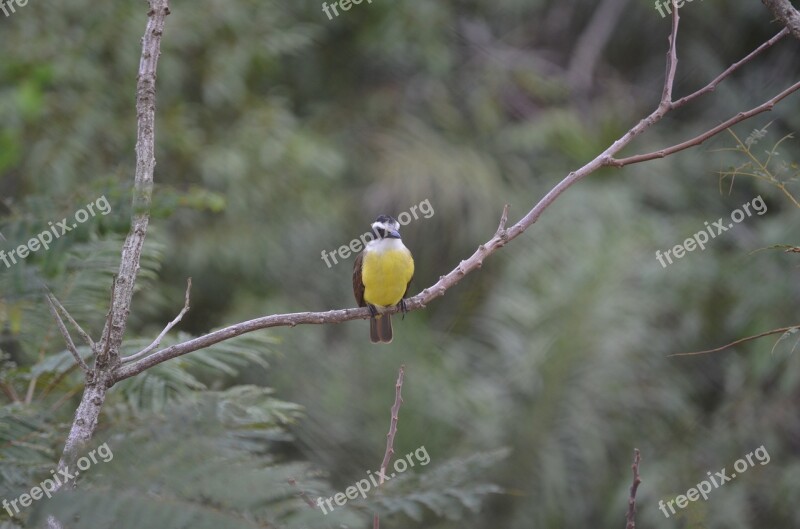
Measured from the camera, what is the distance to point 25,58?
6.91 metres

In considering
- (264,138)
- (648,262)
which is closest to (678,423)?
(648,262)

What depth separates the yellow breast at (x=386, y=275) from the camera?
4.58 meters

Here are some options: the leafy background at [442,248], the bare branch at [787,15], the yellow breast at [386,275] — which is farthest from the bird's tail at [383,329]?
the bare branch at [787,15]

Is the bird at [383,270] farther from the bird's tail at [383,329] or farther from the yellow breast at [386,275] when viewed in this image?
the bird's tail at [383,329]

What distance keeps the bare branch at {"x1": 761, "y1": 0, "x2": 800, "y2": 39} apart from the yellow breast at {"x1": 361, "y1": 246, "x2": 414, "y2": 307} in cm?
233

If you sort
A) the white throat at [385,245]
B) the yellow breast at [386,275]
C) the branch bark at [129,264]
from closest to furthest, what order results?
1. the branch bark at [129,264]
2. the yellow breast at [386,275]
3. the white throat at [385,245]

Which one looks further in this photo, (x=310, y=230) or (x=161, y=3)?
(x=310, y=230)

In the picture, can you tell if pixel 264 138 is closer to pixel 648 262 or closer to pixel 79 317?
pixel 648 262

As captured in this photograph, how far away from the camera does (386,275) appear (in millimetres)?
4562

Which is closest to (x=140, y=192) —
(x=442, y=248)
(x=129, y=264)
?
(x=129, y=264)

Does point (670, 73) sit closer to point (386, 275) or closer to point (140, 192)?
point (140, 192)

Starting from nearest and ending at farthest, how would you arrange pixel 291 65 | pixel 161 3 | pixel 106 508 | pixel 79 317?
pixel 106 508 → pixel 161 3 → pixel 79 317 → pixel 291 65

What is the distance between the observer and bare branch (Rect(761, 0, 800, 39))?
2.65 metres

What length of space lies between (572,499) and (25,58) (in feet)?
17.2
